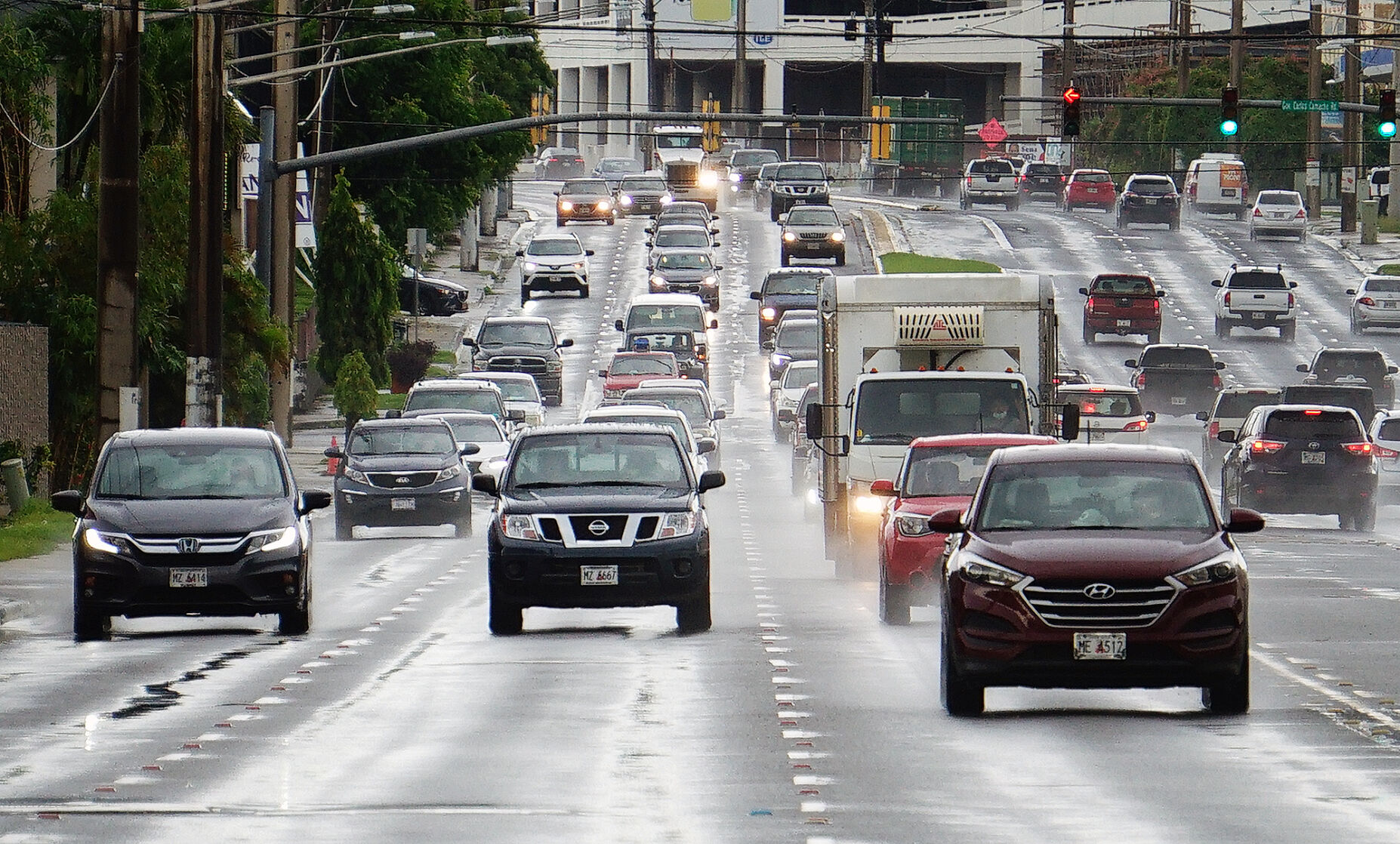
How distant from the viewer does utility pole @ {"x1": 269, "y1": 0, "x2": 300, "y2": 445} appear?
4438 centimetres

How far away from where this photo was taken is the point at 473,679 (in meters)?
17.7

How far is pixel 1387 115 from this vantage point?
147 feet

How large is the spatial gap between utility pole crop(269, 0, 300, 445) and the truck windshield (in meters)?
17.6

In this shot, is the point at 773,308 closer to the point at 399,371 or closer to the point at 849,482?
the point at 399,371

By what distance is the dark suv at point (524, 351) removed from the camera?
198 feet

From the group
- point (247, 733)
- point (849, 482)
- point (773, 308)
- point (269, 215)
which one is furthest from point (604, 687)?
point (773, 308)

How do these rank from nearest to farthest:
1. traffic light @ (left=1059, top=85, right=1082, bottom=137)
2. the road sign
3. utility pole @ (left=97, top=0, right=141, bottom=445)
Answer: utility pole @ (left=97, top=0, right=141, bottom=445)
traffic light @ (left=1059, top=85, right=1082, bottom=137)
the road sign

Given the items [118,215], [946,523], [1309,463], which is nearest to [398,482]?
[118,215]

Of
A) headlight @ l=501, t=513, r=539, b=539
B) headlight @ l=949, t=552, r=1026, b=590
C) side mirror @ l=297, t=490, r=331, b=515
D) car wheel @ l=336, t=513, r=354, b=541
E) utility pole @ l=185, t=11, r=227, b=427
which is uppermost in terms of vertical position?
utility pole @ l=185, t=11, r=227, b=427

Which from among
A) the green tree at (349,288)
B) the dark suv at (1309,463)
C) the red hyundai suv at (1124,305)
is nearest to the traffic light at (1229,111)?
the dark suv at (1309,463)

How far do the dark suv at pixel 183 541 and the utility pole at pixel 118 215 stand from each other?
31.2ft

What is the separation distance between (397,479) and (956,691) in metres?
20.1

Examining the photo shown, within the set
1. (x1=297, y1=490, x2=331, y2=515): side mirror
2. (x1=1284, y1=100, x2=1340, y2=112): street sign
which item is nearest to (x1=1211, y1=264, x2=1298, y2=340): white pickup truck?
(x1=1284, y1=100, x2=1340, y2=112): street sign

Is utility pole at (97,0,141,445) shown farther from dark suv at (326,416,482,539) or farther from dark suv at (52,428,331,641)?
dark suv at (52,428,331,641)
